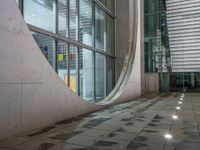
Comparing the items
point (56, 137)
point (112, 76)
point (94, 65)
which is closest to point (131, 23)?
point (112, 76)

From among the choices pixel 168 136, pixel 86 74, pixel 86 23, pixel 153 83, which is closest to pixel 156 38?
pixel 153 83

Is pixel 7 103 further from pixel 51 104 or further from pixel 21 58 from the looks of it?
pixel 51 104

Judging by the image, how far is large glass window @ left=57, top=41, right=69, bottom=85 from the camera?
605 centimetres

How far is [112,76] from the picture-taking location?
1070 centimetres

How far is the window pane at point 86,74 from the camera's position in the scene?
7.64m

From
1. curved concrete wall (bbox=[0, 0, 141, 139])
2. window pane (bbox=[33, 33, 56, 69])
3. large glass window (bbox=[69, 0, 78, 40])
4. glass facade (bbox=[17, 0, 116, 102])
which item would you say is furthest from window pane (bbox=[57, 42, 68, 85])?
curved concrete wall (bbox=[0, 0, 141, 139])

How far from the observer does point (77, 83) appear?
7078mm

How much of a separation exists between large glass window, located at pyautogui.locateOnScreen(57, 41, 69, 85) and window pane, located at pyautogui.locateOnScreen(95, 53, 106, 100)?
272 cm

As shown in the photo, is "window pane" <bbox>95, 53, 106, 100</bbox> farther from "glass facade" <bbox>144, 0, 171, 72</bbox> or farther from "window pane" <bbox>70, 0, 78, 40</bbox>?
"glass facade" <bbox>144, 0, 171, 72</bbox>

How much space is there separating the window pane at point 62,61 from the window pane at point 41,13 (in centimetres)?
64

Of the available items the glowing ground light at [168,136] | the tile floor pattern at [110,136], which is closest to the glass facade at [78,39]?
the tile floor pattern at [110,136]

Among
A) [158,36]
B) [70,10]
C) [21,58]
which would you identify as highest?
[158,36]

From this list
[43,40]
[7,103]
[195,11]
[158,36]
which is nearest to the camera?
[7,103]

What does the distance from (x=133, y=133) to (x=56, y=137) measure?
4.31 ft
